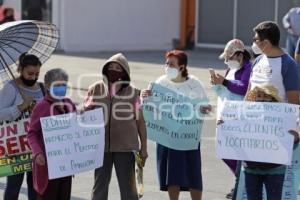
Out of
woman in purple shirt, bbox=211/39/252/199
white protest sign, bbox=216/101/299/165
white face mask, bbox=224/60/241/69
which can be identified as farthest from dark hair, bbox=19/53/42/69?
white face mask, bbox=224/60/241/69

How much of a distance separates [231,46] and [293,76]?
1.70 metres

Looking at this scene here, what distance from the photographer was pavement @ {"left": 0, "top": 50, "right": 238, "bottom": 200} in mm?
8648

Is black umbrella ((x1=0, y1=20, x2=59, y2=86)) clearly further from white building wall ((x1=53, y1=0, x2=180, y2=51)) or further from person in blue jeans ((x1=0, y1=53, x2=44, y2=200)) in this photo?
white building wall ((x1=53, y1=0, x2=180, y2=51))

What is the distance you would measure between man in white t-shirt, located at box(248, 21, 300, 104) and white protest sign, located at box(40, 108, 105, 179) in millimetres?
1451

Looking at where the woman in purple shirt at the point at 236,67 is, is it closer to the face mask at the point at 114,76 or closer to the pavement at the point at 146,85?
the pavement at the point at 146,85

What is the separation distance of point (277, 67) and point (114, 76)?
1.44 metres

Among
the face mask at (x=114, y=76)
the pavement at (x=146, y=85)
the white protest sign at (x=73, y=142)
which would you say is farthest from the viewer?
the pavement at (x=146, y=85)

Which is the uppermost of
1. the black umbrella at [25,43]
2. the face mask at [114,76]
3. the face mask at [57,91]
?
the black umbrella at [25,43]

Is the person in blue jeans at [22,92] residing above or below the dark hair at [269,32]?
below

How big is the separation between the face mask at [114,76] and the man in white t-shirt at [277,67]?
4.06 ft

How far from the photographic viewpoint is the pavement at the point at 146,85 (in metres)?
8.65

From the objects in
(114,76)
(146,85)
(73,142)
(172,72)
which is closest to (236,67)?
(172,72)

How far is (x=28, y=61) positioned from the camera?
6.93 m

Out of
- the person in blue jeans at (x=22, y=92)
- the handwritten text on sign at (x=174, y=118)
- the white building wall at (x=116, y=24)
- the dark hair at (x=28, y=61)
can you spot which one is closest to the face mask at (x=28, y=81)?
the person in blue jeans at (x=22, y=92)
